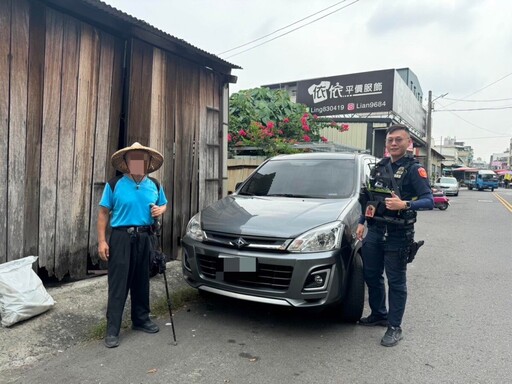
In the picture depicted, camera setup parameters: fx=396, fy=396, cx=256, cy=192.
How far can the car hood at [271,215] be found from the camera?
137 inches

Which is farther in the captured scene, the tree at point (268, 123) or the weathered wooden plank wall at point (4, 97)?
the tree at point (268, 123)

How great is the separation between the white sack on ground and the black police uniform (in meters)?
3.04

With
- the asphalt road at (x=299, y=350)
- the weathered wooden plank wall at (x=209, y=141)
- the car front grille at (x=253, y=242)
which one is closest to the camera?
the asphalt road at (x=299, y=350)

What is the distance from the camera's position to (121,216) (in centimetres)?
333

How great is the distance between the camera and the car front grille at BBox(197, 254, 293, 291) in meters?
3.36

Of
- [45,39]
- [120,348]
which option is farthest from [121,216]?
[45,39]

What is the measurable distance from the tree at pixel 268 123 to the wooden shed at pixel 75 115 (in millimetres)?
4436

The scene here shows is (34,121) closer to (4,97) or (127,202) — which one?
(4,97)

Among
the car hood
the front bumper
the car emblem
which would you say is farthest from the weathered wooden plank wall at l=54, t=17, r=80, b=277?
the car emblem

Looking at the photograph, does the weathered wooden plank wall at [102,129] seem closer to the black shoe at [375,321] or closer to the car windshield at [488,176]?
the black shoe at [375,321]

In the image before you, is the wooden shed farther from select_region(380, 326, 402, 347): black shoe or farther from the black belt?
select_region(380, 326, 402, 347): black shoe

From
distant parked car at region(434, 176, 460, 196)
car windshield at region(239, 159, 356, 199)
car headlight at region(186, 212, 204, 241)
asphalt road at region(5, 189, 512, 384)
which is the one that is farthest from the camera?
distant parked car at region(434, 176, 460, 196)

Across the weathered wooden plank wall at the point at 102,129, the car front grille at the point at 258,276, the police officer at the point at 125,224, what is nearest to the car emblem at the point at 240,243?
the car front grille at the point at 258,276

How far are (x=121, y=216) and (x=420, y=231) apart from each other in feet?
30.2
